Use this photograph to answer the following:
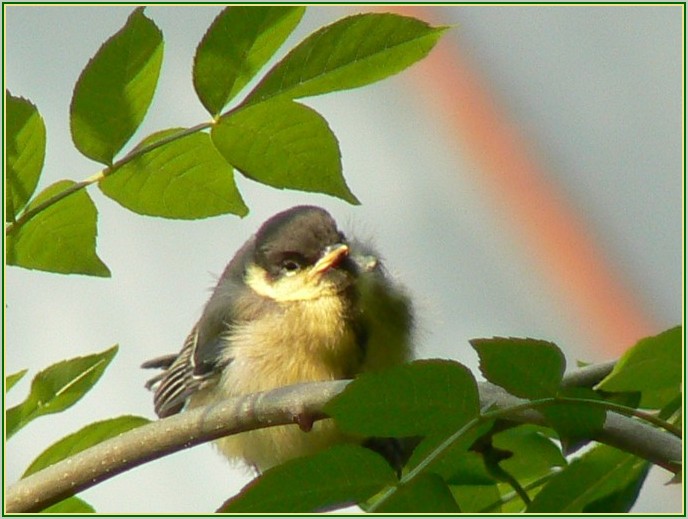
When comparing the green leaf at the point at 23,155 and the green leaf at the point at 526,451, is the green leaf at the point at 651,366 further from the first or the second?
the green leaf at the point at 23,155

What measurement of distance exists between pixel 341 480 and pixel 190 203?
0.92 feet

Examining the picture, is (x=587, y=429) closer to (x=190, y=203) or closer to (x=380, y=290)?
(x=190, y=203)

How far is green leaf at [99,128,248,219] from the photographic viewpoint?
843 mm

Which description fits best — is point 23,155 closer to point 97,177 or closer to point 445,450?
point 97,177

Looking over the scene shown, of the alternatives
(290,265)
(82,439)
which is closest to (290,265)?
(290,265)

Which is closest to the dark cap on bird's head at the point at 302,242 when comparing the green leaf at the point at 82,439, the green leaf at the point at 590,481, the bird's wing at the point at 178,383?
the bird's wing at the point at 178,383

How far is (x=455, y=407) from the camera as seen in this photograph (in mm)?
663

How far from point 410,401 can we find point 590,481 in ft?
0.53

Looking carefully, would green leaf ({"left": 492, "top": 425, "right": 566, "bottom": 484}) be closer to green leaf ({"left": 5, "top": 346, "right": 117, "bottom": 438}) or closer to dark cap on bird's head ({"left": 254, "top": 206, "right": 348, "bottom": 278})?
green leaf ({"left": 5, "top": 346, "right": 117, "bottom": 438})

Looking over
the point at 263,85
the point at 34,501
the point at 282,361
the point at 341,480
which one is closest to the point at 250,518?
the point at 341,480

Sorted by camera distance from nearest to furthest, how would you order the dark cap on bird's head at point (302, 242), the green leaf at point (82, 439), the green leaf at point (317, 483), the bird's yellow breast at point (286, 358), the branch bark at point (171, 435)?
the green leaf at point (317, 483) < the branch bark at point (171, 435) < the green leaf at point (82, 439) < the bird's yellow breast at point (286, 358) < the dark cap on bird's head at point (302, 242)

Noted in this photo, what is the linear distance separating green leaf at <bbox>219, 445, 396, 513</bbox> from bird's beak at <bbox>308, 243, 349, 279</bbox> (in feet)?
2.90

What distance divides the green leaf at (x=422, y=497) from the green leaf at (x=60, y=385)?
0.30 meters

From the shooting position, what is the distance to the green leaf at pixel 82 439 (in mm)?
880
